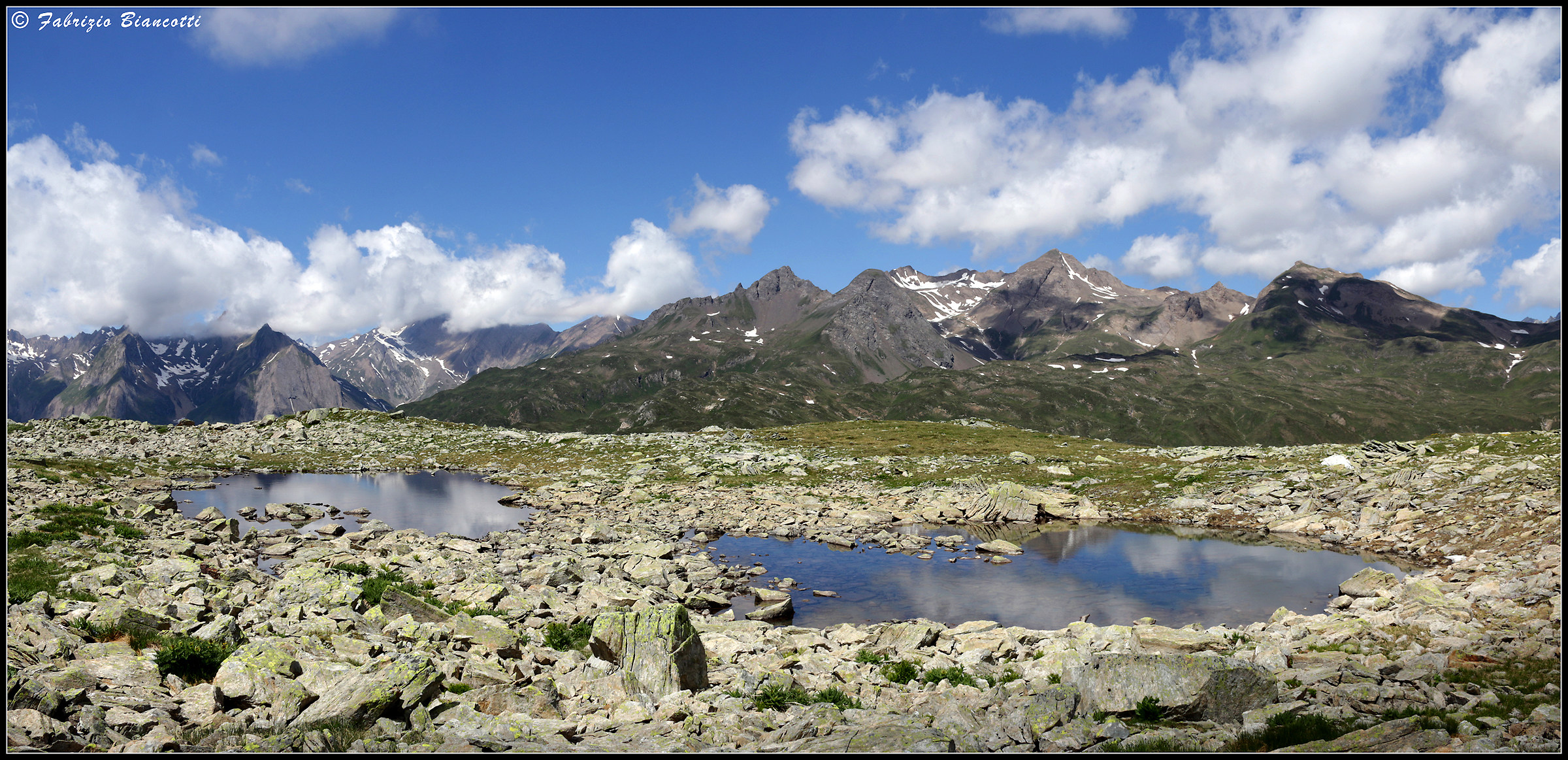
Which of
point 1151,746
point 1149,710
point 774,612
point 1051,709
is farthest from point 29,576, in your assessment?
point 1149,710

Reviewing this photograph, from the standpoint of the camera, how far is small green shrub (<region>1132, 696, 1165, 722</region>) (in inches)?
611

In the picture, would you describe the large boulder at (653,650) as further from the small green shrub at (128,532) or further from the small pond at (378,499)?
the small pond at (378,499)

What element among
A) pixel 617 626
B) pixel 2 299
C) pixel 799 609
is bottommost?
pixel 799 609

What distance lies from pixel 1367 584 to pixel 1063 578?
13265mm

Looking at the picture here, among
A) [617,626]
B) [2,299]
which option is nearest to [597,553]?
[617,626]

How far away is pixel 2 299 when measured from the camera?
41.4ft

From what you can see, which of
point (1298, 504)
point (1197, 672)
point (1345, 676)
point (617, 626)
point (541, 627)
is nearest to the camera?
point (1197, 672)

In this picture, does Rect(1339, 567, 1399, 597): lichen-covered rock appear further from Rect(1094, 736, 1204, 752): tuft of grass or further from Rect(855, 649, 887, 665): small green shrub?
Rect(1094, 736, 1204, 752): tuft of grass

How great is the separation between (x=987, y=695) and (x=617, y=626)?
427 inches

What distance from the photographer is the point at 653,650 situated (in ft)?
63.1

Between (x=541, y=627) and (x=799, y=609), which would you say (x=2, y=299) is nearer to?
(x=541, y=627)

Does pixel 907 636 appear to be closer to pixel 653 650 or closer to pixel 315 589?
pixel 653 650

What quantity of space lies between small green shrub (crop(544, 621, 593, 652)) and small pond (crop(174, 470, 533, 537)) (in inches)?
1058

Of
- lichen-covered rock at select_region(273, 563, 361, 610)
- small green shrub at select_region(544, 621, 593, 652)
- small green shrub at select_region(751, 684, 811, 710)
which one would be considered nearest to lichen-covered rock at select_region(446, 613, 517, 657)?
small green shrub at select_region(544, 621, 593, 652)
